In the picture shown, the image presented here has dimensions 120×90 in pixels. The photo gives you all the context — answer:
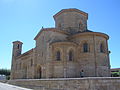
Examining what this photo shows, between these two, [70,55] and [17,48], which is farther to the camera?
[17,48]

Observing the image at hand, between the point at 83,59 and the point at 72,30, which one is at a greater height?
the point at 72,30

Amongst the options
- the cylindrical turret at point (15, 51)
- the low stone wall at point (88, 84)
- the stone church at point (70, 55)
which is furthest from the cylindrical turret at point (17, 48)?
the low stone wall at point (88, 84)

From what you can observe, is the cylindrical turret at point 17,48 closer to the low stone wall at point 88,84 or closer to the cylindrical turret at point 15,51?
the cylindrical turret at point 15,51

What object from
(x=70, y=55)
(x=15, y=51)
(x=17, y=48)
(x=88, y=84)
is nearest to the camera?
(x=88, y=84)

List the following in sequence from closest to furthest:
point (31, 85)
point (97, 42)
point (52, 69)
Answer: point (31, 85), point (52, 69), point (97, 42)

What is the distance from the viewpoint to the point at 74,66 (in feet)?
67.1

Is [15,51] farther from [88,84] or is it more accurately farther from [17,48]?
[88,84]

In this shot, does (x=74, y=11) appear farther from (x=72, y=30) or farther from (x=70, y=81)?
(x=70, y=81)

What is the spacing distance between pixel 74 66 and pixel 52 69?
3.27 m

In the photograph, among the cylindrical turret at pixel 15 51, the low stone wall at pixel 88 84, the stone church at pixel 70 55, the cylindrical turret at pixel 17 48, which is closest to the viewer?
the low stone wall at pixel 88 84

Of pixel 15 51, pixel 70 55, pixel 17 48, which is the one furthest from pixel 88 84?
pixel 17 48

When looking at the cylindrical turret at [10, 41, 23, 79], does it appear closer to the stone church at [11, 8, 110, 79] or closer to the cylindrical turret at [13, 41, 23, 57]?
the cylindrical turret at [13, 41, 23, 57]

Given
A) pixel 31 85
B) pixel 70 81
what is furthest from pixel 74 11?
pixel 70 81

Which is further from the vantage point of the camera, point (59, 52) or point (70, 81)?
point (59, 52)
